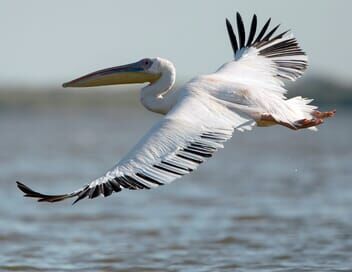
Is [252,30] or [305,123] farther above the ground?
[252,30]

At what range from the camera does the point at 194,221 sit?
47.9 ft

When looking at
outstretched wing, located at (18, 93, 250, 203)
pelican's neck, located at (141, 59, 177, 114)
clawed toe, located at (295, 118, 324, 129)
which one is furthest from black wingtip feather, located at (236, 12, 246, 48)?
outstretched wing, located at (18, 93, 250, 203)

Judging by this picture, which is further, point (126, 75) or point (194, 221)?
point (194, 221)

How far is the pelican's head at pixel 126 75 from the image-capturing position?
437 inches

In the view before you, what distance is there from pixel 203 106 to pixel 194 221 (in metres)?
4.83

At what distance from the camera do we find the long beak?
36.4 feet

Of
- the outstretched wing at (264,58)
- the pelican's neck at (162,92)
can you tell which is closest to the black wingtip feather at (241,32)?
the outstretched wing at (264,58)

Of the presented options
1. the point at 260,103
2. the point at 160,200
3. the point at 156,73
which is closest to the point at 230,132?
the point at 260,103

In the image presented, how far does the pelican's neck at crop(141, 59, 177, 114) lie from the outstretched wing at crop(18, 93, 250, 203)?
0.52 metres

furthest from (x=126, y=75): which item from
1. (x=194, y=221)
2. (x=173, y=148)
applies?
(x=194, y=221)

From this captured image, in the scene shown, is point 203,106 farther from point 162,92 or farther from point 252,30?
point 252,30

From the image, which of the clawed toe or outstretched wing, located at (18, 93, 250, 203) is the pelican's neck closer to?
outstretched wing, located at (18, 93, 250, 203)

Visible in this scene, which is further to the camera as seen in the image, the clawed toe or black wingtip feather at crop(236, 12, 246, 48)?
black wingtip feather at crop(236, 12, 246, 48)

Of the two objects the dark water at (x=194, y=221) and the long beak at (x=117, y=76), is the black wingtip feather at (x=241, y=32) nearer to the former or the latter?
the long beak at (x=117, y=76)
